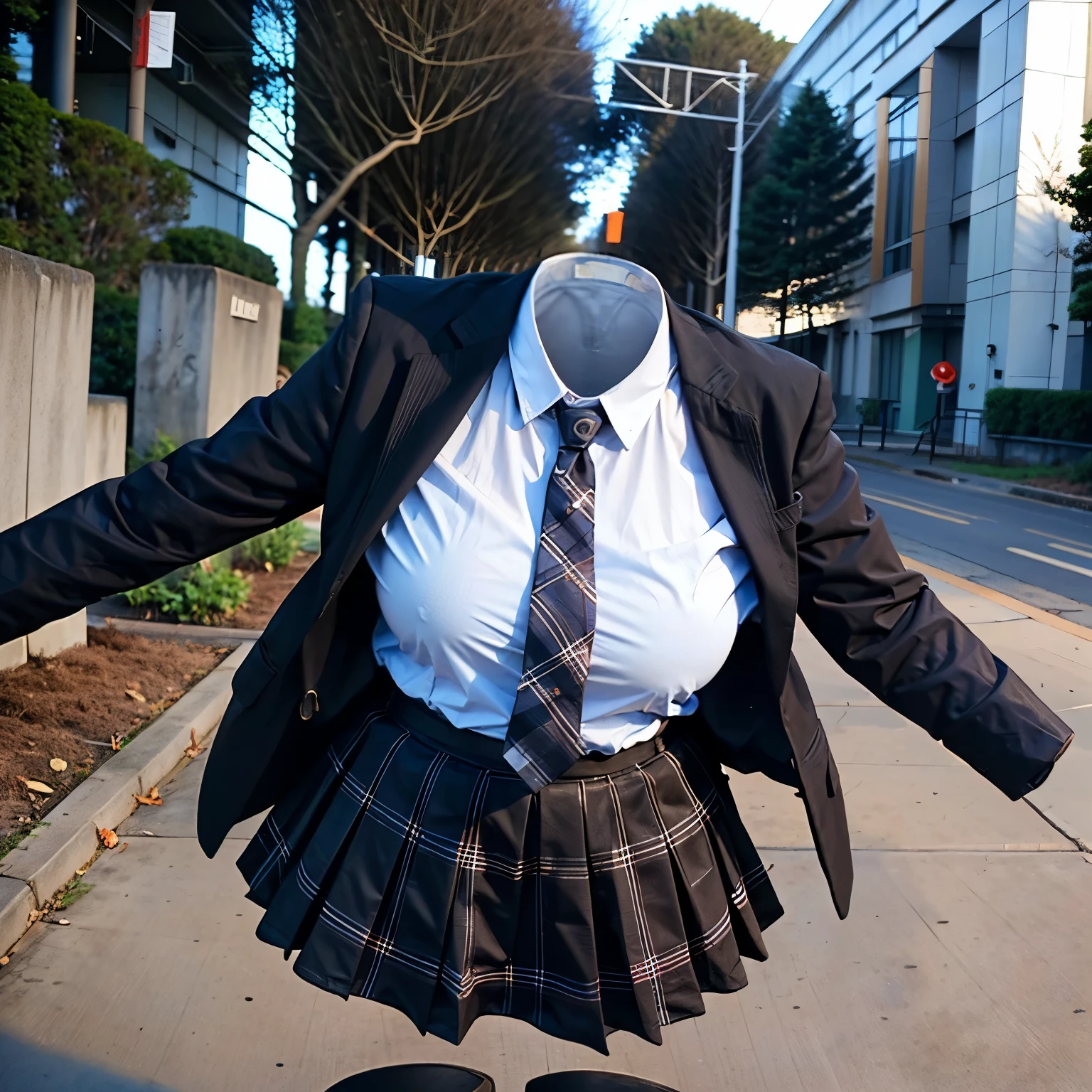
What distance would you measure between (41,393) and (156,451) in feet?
7.92

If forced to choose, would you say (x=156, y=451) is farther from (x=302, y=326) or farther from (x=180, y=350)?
(x=302, y=326)

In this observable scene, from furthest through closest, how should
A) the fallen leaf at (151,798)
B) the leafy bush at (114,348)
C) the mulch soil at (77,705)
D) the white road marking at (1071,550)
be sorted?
the white road marking at (1071,550)
the leafy bush at (114,348)
the fallen leaf at (151,798)
the mulch soil at (77,705)

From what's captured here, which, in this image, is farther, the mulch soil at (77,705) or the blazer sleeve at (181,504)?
the mulch soil at (77,705)

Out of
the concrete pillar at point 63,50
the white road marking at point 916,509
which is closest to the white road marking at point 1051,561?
the white road marking at point 916,509

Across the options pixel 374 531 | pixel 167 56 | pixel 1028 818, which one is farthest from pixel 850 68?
pixel 374 531

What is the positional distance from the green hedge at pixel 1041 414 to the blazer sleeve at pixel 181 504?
23.4 meters

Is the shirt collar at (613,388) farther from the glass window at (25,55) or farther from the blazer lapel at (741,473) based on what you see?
the glass window at (25,55)

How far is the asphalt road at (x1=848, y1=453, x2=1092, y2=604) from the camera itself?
36.1 ft

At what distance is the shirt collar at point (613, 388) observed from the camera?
1.65 m

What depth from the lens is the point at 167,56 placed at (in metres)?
13.6

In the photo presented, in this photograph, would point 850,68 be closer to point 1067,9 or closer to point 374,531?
point 1067,9

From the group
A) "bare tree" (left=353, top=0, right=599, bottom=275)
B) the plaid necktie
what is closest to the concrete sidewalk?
the plaid necktie

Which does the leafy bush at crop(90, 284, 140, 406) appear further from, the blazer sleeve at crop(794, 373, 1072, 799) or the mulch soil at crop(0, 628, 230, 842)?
Result: the blazer sleeve at crop(794, 373, 1072, 799)

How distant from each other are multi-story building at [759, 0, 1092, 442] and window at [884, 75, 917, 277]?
9 centimetres
